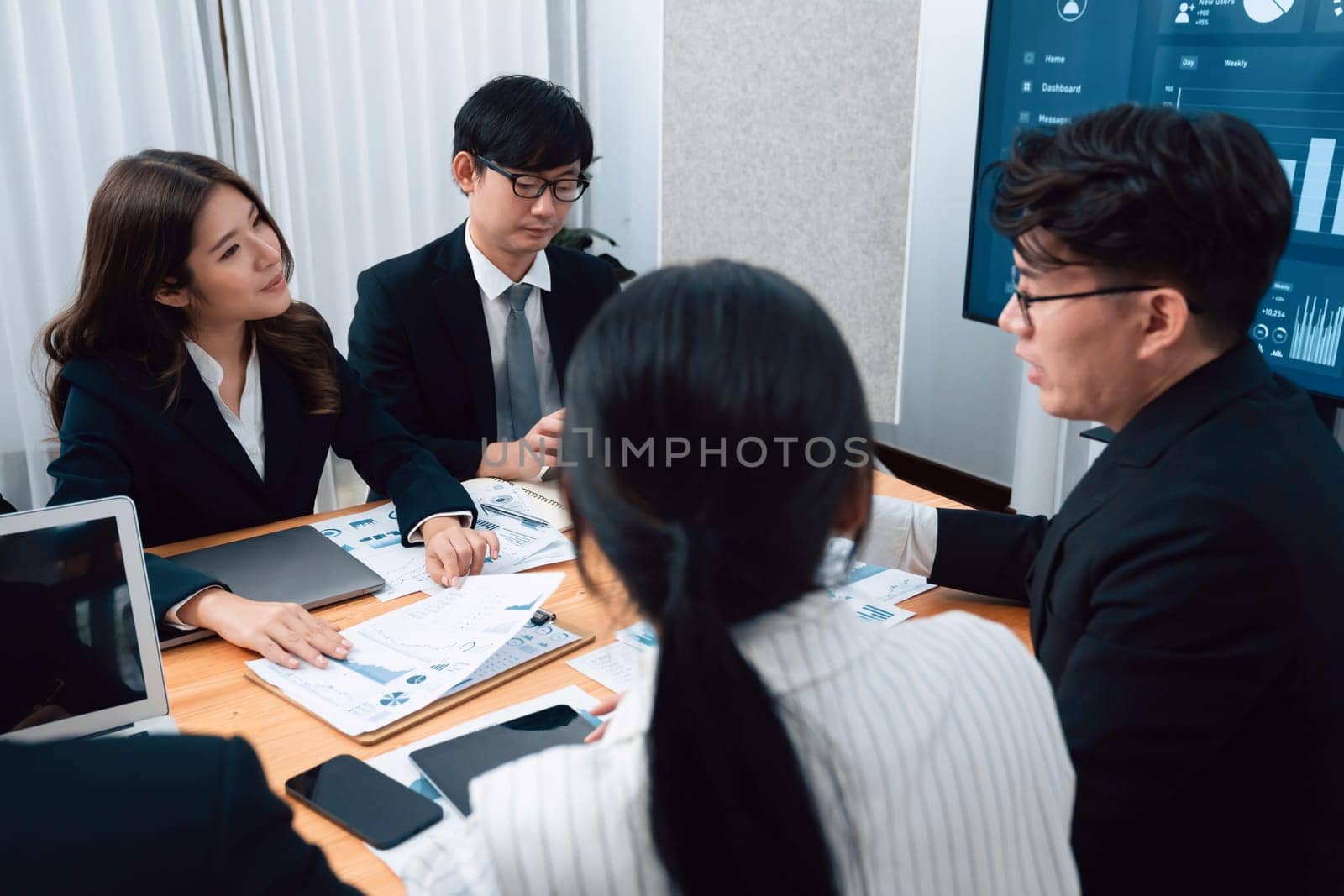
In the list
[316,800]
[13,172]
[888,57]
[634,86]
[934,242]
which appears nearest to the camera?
[316,800]

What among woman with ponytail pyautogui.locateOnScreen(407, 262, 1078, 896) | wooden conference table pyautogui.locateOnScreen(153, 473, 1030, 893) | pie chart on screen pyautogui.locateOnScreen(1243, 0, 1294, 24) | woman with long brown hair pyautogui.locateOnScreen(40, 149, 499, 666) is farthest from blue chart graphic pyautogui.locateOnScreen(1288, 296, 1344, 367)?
woman with ponytail pyautogui.locateOnScreen(407, 262, 1078, 896)

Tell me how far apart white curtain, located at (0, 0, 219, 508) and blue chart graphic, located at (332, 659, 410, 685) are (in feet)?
5.90

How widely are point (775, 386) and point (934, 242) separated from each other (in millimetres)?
2836

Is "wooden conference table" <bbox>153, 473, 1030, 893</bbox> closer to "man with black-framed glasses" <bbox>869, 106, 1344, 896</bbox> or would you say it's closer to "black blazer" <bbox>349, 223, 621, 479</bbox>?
"man with black-framed glasses" <bbox>869, 106, 1344, 896</bbox>

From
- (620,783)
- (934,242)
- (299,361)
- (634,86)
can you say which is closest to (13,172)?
(299,361)

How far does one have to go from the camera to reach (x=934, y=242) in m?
3.21

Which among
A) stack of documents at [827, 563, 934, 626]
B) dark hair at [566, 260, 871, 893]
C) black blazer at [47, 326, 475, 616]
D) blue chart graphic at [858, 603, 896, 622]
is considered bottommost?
stack of documents at [827, 563, 934, 626]

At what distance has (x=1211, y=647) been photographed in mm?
841

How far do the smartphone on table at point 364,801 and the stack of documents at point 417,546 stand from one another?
1.29 feet

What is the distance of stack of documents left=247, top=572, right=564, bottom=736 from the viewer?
111cm

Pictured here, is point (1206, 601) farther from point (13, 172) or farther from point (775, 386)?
point (13, 172)

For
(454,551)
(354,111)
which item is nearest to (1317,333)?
(454,551)

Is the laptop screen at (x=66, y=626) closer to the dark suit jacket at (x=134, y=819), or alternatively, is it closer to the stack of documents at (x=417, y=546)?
the stack of documents at (x=417, y=546)

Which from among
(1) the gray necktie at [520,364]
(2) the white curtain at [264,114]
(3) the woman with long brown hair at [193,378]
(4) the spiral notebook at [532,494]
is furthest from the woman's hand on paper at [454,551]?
(2) the white curtain at [264,114]
